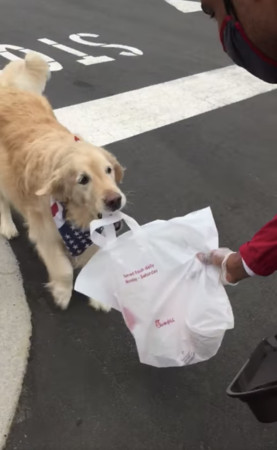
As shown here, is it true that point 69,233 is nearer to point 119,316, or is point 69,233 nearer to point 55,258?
point 55,258

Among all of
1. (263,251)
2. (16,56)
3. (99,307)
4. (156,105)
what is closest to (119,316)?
(99,307)

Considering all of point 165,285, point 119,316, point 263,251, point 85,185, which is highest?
point 263,251

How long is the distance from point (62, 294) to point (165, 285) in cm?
99

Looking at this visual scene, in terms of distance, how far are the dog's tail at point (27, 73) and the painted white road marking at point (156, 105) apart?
103 cm

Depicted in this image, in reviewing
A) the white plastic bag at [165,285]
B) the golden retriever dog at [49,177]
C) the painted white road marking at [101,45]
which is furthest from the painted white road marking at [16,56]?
the white plastic bag at [165,285]

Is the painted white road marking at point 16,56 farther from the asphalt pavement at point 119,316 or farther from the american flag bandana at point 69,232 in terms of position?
the american flag bandana at point 69,232

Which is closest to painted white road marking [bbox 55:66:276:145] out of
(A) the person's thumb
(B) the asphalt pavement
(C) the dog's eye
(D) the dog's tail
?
(B) the asphalt pavement

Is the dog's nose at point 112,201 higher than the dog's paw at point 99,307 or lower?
higher

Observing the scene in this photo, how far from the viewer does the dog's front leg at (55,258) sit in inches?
121

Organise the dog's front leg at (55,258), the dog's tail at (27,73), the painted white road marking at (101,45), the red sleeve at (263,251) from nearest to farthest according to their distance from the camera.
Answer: the red sleeve at (263,251) → the dog's front leg at (55,258) → the dog's tail at (27,73) → the painted white road marking at (101,45)

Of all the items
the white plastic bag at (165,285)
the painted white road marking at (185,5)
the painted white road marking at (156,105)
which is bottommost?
the painted white road marking at (156,105)

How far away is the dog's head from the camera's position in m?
2.52

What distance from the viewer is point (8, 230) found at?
12.1 feet

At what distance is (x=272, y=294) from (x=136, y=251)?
1.38 meters
